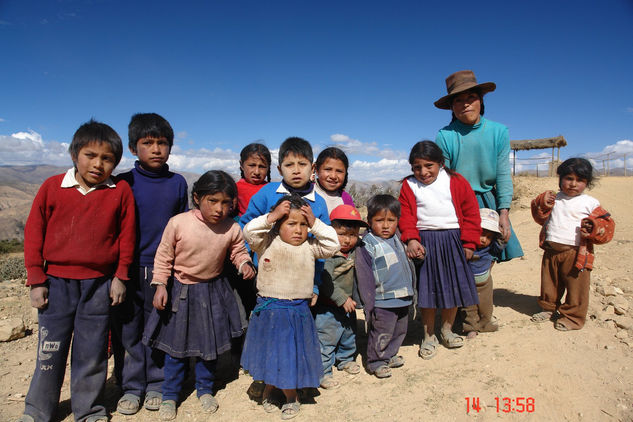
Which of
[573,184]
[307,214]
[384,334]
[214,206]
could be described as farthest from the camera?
[573,184]

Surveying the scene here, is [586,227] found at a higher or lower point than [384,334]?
higher

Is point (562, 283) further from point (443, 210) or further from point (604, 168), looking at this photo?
point (604, 168)

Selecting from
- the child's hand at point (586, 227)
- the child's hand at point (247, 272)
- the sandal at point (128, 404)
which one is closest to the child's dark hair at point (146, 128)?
the child's hand at point (247, 272)

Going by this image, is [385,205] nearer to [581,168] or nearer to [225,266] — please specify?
[225,266]

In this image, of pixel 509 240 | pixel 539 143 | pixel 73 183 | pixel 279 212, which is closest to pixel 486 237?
pixel 509 240

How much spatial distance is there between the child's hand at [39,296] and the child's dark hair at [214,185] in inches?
44.5

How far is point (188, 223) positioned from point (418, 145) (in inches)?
79.2

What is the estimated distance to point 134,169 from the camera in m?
2.80

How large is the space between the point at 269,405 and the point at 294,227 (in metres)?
1.32

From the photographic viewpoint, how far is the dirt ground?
8.42 ft

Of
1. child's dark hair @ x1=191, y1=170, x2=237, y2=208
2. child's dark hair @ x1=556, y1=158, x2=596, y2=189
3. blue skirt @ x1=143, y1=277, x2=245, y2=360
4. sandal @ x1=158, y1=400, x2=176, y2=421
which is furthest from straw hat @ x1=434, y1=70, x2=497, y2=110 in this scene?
sandal @ x1=158, y1=400, x2=176, y2=421

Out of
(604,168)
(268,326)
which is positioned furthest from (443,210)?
(604,168)

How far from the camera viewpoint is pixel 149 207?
2744mm

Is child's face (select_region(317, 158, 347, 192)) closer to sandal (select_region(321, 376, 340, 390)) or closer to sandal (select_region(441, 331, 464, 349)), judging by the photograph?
sandal (select_region(321, 376, 340, 390))
